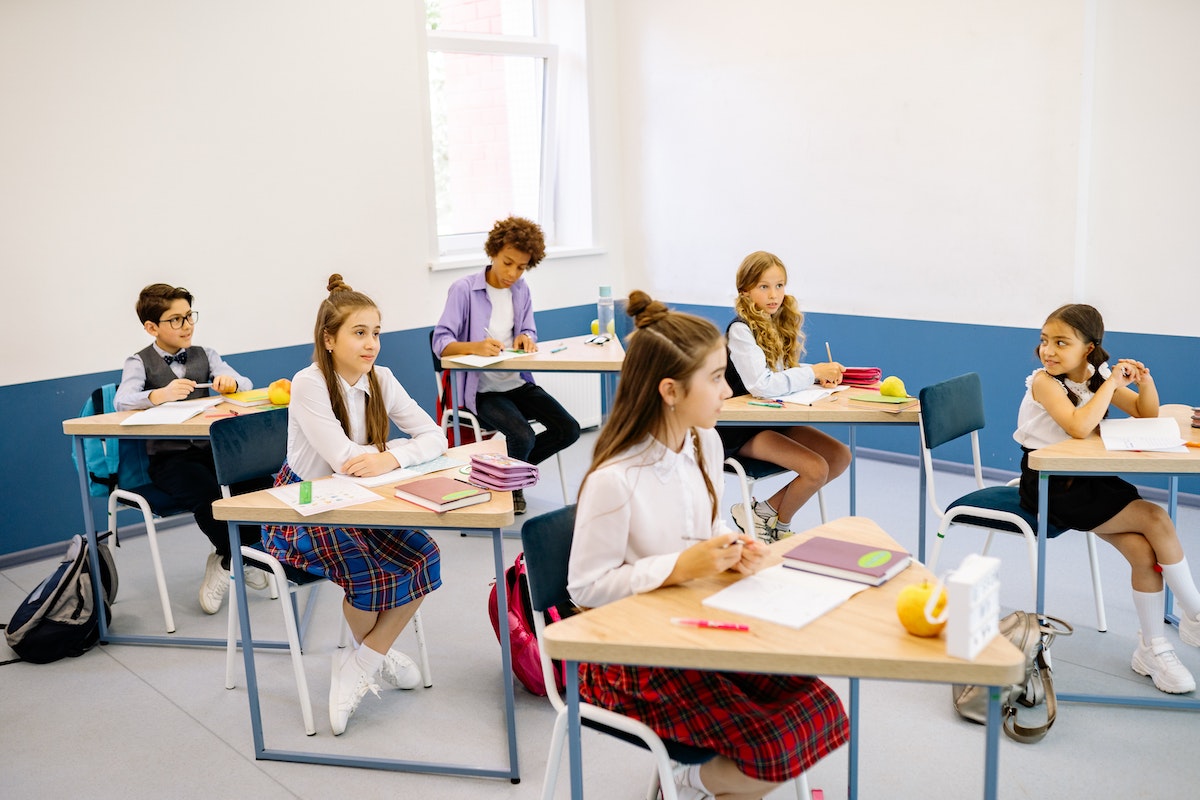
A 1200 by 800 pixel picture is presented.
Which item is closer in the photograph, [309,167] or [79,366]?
[79,366]

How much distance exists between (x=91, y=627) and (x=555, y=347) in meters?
2.20

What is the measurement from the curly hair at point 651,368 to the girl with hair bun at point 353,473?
1024 mm

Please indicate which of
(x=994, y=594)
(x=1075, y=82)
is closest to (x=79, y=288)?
(x=994, y=594)

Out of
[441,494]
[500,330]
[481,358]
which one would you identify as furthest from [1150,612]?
[500,330]

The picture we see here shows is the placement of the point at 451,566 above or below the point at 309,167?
below

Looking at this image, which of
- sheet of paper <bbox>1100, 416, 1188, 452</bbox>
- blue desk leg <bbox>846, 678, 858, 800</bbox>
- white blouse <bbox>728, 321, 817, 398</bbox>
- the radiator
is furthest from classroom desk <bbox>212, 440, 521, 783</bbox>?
the radiator

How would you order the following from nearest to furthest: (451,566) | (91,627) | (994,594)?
(994,594) < (91,627) < (451,566)

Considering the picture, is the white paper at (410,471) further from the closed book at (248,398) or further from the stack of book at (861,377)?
the stack of book at (861,377)

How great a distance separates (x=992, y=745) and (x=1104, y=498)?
1539 mm

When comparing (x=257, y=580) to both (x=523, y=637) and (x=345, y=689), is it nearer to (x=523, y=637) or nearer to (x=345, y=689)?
(x=345, y=689)

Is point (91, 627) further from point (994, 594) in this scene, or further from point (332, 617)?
point (994, 594)

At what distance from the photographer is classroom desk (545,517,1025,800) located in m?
1.62

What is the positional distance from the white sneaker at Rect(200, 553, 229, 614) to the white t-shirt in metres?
1.38

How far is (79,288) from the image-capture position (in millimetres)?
4453
